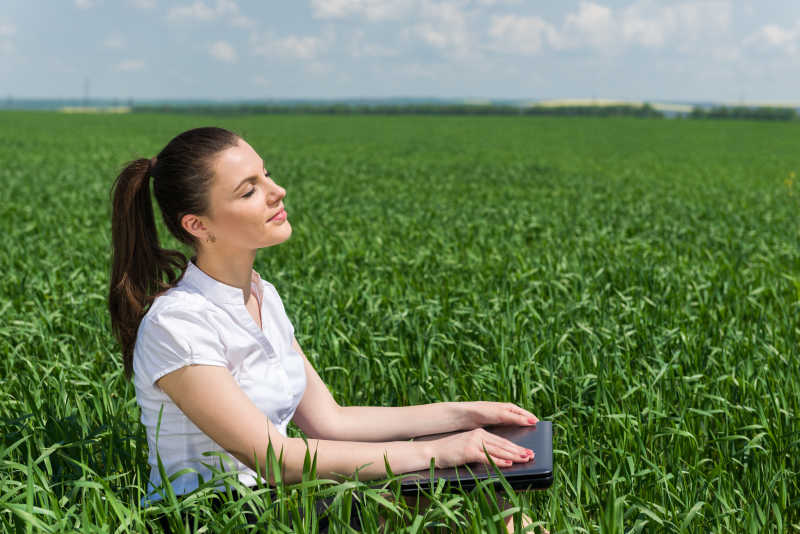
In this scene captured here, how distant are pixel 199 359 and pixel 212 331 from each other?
119 millimetres

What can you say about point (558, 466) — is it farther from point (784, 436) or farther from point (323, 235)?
point (323, 235)

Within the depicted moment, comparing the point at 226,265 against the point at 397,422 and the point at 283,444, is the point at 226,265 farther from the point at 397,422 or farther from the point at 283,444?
the point at 397,422

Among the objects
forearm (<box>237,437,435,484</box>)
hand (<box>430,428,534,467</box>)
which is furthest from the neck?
hand (<box>430,428,534,467</box>)

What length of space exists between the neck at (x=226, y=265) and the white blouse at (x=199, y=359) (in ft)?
0.11

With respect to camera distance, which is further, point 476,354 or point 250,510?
point 476,354

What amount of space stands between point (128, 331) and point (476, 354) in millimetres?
2730

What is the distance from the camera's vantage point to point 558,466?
3080 mm

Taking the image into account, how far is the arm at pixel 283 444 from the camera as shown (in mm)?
2191

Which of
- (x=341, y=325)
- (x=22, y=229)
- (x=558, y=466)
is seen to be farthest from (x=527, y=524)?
(x=22, y=229)

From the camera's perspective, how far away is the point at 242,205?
7.68 feet

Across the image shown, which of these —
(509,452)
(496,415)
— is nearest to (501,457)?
(509,452)

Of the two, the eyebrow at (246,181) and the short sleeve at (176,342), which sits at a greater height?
the eyebrow at (246,181)

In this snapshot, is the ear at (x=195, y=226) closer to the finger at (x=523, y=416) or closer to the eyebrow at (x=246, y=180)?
the eyebrow at (x=246, y=180)

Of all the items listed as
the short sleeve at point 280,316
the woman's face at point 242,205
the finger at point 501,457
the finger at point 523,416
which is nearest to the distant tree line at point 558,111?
the finger at point 523,416
